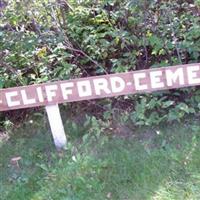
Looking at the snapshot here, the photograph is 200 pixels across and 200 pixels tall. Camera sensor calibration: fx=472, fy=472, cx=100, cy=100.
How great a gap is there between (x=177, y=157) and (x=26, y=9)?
1.68 m

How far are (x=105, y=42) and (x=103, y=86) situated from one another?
1.90 feet

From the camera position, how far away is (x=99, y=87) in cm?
351

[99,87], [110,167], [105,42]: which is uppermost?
[105,42]

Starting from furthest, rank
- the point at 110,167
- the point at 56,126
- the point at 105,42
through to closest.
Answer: the point at 105,42, the point at 56,126, the point at 110,167

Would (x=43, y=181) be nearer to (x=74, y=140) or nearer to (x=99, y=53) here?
(x=74, y=140)

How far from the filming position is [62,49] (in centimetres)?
402

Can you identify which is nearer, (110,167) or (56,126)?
(110,167)

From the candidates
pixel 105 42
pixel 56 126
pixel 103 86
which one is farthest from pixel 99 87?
pixel 105 42

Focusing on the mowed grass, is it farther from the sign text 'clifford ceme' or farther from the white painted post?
the sign text 'clifford ceme'

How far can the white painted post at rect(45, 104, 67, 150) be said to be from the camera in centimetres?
362

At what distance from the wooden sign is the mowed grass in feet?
1.25

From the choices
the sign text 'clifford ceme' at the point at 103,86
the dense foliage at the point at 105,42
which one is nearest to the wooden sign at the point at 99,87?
the sign text 'clifford ceme' at the point at 103,86

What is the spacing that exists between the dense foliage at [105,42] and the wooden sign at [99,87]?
298 millimetres

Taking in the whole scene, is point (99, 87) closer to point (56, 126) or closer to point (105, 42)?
point (56, 126)
